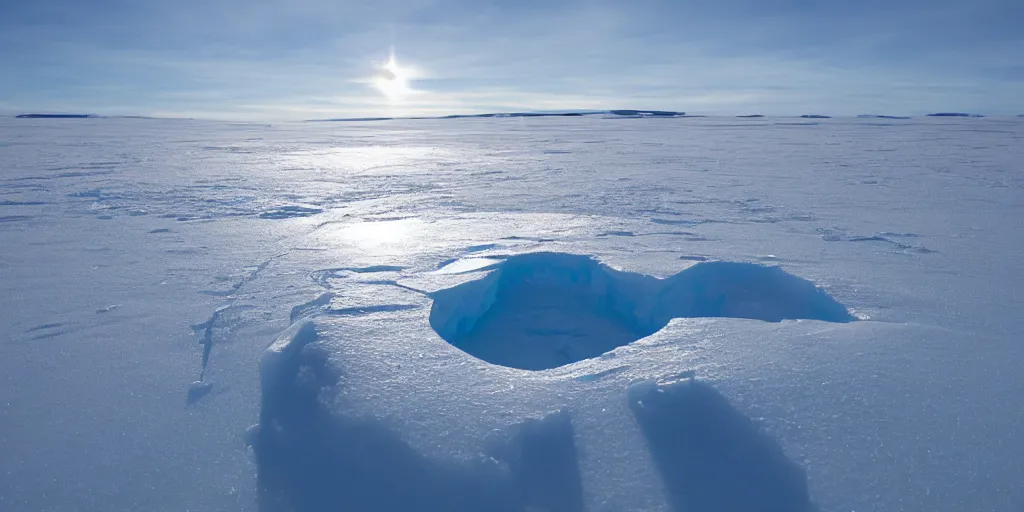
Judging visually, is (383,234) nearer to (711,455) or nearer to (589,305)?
(589,305)

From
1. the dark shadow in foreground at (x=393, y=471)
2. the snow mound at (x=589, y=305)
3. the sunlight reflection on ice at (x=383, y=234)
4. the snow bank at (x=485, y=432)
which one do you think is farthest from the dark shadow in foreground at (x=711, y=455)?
the sunlight reflection on ice at (x=383, y=234)

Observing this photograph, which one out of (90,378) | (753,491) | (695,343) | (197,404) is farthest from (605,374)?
(90,378)

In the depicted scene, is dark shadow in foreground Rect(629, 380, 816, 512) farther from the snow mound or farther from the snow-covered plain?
the snow mound

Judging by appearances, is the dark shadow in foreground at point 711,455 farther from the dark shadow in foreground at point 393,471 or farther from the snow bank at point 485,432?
the dark shadow in foreground at point 393,471

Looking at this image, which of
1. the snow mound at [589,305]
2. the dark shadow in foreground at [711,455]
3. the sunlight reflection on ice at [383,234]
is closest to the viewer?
the dark shadow in foreground at [711,455]

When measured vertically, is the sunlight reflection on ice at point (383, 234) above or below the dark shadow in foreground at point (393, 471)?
above

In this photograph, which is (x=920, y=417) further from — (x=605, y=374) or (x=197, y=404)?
(x=197, y=404)

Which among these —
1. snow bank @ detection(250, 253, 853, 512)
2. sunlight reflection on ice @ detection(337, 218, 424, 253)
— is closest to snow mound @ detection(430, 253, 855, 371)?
snow bank @ detection(250, 253, 853, 512)
